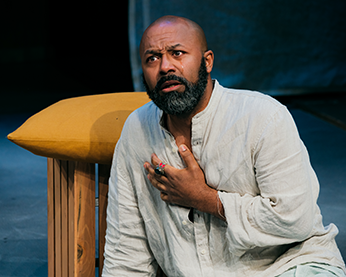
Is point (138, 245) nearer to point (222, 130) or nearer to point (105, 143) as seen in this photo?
point (105, 143)

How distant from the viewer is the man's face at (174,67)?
60.6 inches

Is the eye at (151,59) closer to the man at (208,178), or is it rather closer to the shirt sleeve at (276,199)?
the man at (208,178)

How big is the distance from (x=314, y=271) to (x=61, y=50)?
10.0m

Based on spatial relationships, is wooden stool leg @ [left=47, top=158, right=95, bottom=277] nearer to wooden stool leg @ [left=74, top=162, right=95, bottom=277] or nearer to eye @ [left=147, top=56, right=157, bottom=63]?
wooden stool leg @ [left=74, top=162, right=95, bottom=277]

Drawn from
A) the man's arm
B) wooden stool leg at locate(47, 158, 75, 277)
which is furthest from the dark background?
the man's arm

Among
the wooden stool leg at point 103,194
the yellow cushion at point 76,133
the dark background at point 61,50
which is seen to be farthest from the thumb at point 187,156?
the dark background at point 61,50

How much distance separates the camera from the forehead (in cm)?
155

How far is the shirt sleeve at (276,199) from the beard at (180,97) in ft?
0.86

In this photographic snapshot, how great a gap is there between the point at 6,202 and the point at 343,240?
2.49m

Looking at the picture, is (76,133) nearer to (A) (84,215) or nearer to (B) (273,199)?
(A) (84,215)

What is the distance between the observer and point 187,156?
158 cm

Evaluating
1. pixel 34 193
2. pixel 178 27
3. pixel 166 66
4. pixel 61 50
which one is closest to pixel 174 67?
pixel 166 66

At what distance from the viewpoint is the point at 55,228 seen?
80.7 inches

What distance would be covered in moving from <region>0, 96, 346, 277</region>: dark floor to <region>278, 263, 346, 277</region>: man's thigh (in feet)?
4.14
